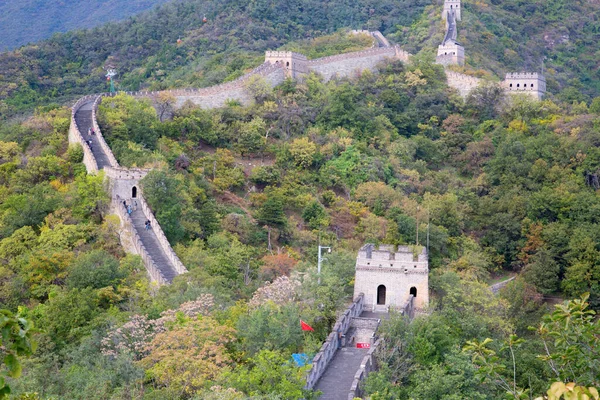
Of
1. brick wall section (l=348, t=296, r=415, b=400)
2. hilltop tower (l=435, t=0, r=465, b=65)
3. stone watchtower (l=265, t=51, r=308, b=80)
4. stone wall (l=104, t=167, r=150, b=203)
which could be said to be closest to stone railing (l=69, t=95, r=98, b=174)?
stone wall (l=104, t=167, r=150, b=203)

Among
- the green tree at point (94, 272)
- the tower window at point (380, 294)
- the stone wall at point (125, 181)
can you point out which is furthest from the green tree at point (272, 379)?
the stone wall at point (125, 181)

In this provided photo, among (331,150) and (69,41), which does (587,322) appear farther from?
(69,41)

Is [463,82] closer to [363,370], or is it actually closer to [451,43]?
[451,43]

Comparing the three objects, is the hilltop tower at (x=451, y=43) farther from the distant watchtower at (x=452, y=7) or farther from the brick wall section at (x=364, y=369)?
the brick wall section at (x=364, y=369)

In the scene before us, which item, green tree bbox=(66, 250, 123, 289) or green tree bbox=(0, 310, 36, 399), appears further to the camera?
green tree bbox=(66, 250, 123, 289)

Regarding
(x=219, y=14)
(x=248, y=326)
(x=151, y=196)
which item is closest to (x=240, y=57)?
(x=219, y=14)

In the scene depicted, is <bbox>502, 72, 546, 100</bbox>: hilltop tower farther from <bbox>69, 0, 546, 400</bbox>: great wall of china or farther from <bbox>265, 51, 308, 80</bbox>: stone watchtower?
<bbox>265, 51, 308, 80</bbox>: stone watchtower

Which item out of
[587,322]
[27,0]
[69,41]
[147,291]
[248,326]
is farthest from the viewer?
[27,0]
